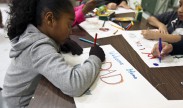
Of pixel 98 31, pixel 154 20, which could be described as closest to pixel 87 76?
pixel 98 31

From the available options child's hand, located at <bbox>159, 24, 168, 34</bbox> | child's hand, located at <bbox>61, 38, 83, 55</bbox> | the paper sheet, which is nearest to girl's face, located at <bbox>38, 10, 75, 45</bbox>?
child's hand, located at <bbox>61, 38, 83, 55</bbox>

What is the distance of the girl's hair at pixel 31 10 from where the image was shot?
2.27ft

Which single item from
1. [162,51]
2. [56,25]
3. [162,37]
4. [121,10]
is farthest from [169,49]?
[121,10]

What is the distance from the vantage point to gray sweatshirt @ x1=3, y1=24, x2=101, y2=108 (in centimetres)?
61

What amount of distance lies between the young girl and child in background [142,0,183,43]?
0.41m

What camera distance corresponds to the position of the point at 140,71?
756 mm

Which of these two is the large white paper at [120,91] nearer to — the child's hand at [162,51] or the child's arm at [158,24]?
the child's hand at [162,51]

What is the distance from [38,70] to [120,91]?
27cm

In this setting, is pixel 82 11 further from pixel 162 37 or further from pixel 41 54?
pixel 41 54

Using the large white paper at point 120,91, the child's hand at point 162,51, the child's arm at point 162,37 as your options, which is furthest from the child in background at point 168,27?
the large white paper at point 120,91

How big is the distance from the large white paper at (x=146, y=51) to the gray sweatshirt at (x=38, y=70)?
0.25 meters

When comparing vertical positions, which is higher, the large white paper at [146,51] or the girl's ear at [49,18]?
the girl's ear at [49,18]

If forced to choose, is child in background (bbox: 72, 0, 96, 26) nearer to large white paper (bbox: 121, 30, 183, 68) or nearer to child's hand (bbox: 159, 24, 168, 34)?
large white paper (bbox: 121, 30, 183, 68)

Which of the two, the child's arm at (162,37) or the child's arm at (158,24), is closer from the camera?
the child's arm at (162,37)
